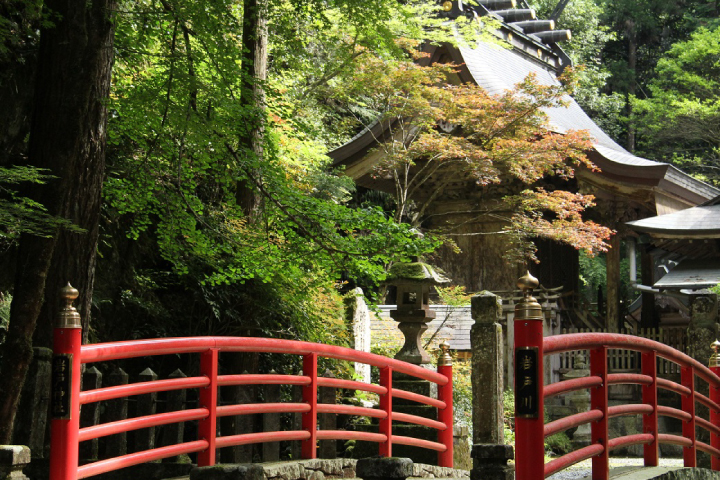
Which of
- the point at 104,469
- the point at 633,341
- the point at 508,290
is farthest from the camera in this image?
the point at 508,290

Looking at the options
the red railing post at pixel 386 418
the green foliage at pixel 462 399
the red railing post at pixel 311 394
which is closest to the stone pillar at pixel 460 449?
the red railing post at pixel 386 418

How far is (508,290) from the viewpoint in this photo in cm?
1958

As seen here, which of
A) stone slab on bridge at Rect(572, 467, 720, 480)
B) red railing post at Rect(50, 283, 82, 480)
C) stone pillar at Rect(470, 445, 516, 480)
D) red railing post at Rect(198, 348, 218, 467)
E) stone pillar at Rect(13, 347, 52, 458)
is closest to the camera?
red railing post at Rect(50, 283, 82, 480)

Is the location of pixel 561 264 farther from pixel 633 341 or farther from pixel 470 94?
pixel 633 341

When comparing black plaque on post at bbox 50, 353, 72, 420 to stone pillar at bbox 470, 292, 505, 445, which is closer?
black plaque on post at bbox 50, 353, 72, 420

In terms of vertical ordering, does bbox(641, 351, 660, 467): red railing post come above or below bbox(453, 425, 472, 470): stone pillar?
above

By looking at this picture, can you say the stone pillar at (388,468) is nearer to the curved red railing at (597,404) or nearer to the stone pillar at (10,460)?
the curved red railing at (597,404)

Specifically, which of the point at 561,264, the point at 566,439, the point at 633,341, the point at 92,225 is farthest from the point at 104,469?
the point at 561,264

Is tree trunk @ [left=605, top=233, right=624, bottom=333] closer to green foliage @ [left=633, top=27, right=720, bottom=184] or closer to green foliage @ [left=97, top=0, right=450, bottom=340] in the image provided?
green foliage @ [left=97, top=0, right=450, bottom=340]

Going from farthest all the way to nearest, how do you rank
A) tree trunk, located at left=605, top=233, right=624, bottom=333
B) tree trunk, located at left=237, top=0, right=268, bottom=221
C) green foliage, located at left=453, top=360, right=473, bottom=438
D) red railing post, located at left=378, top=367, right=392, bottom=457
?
tree trunk, located at left=605, top=233, right=624, bottom=333 < green foliage, located at left=453, top=360, right=473, bottom=438 < tree trunk, located at left=237, top=0, right=268, bottom=221 < red railing post, located at left=378, top=367, right=392, bottom=457

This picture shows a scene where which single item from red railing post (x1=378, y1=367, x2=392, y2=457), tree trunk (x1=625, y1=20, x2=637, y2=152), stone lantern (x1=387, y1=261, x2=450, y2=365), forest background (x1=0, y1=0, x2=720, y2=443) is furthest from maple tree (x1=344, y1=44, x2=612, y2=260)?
tree trunk (x1=625, y1=20, x2=637, y2=152)

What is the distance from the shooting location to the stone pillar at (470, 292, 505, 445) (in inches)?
269

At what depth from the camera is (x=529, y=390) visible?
4.70 meters

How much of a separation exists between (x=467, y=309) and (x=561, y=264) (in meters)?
5.64
